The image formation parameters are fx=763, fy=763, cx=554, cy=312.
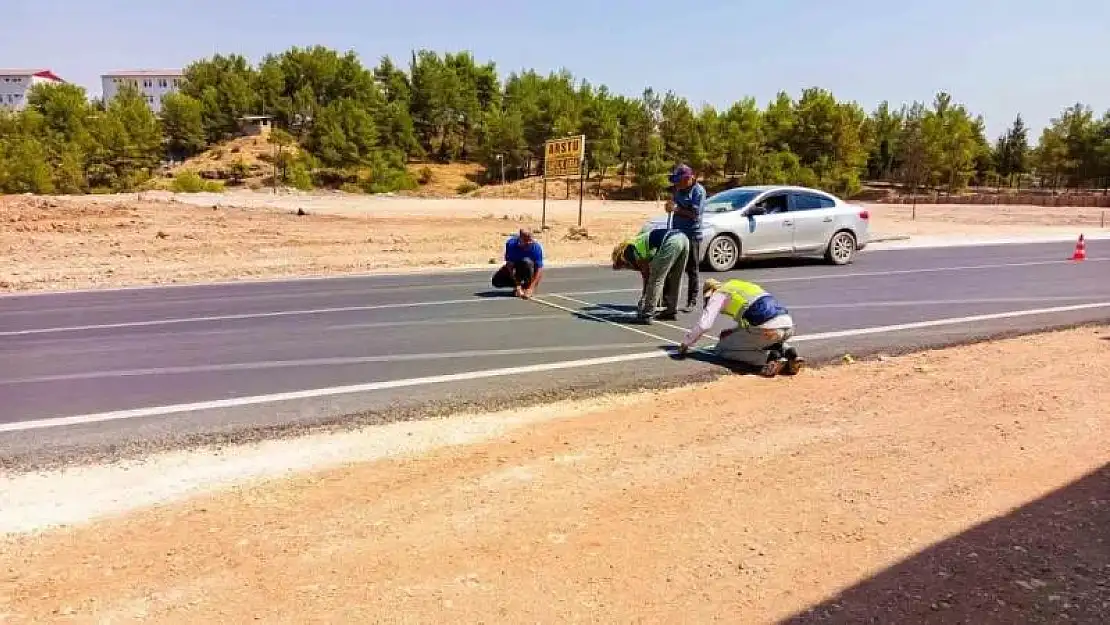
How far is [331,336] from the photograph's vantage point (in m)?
8.86

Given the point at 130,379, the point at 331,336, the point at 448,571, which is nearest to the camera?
the point at 448,571

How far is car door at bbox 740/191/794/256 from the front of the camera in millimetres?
14680

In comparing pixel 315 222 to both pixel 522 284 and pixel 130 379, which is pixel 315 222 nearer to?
pixel 522 284

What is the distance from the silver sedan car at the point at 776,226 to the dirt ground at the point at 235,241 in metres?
4.18

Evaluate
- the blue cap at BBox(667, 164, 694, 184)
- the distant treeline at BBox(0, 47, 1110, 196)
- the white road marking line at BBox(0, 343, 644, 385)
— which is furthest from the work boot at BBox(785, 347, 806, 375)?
the distant treeline at BBox(0, 47, 1110, 196)

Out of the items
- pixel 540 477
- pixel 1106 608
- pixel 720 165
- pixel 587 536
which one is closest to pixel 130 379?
pixel 540 477

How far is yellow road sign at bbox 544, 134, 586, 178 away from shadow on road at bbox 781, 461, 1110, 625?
20.4 metres

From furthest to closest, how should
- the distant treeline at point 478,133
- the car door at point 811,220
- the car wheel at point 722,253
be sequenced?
the distant treeline at point 478,133
the car door at point 811,220
the car wheel at point 722,253

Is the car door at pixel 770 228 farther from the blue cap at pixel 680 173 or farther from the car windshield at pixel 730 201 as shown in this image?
the blue cap at pixel 680 173

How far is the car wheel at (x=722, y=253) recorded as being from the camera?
14281 mm

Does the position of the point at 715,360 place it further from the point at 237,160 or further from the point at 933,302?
the point at 237,160

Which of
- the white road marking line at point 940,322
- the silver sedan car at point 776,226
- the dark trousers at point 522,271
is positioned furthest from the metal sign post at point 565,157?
the white road marking line at point 940,322

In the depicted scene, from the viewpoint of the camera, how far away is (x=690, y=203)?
9320 mm

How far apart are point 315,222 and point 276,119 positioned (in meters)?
73.3
